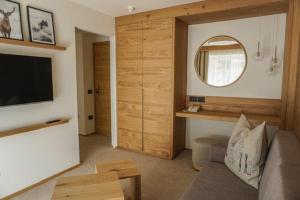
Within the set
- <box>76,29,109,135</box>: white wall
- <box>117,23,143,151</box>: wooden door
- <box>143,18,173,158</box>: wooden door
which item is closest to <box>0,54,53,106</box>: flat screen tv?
<box>117,23,143,151</box>: wooden door

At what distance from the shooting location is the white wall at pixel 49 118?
2248 millimetres

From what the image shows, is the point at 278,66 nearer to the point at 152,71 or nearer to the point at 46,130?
the point at 152,71

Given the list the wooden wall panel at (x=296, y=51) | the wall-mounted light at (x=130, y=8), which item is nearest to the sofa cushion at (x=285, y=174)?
the wooden wall panel at (x=296, y=51)

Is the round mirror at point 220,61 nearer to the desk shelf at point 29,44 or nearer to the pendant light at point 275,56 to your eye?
the pendant light at point 275,56

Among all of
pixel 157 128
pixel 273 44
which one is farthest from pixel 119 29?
pixel 273 44

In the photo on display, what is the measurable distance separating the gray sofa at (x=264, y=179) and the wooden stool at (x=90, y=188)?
55 cm

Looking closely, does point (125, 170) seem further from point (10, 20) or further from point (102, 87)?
point (102, 87)

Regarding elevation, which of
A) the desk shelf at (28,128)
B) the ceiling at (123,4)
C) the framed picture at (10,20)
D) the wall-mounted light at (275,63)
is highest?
the ceiling at (123,4)

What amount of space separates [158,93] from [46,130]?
1667mm

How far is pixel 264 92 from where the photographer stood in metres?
2.97

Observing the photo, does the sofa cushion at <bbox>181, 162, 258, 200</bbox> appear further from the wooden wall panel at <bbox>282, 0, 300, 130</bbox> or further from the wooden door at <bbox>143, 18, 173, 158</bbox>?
the wooden door at <bbox>143, 18, 173, 158</bbox>

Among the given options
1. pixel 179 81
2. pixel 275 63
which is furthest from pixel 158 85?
pixel 275 63

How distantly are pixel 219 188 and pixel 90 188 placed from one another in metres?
1.04

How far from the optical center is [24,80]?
228 cm
